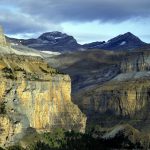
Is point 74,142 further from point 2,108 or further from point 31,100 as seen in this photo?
point 2,108

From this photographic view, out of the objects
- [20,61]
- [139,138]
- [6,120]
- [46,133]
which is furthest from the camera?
[139,138]

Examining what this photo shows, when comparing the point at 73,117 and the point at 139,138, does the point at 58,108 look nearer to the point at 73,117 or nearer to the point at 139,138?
the point at 73,117

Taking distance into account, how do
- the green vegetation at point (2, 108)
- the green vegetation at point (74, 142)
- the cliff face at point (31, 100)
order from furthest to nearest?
the green vegetation at point (74, 142) → the cliff face at point (31, 100) → the green vegetation at point (2, 108)

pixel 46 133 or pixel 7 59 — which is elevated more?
pixel 7 59

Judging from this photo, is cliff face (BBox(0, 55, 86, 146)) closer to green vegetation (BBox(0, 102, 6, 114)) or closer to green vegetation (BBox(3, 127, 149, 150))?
green vegetation (BBox(0, 102, 6, 114))

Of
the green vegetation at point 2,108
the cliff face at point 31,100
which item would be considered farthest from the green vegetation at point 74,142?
the green vegetation at point 2,108

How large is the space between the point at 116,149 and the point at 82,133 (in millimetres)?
8581

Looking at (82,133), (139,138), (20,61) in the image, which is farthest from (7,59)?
(139,138)

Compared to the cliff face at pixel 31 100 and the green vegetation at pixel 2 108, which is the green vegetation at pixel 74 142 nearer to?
the cliff face at pixel 31 100

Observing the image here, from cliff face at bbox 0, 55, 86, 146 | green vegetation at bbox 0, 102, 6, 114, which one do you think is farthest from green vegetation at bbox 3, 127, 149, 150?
green vegetation at bbox 0, 102, 6, 114

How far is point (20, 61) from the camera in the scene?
537 feet

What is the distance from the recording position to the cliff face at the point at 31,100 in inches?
5261

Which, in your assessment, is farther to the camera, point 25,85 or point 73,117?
point 73,117

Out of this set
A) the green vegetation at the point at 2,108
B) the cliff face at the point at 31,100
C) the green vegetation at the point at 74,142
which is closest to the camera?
the green vegetation at the point at 2,108
